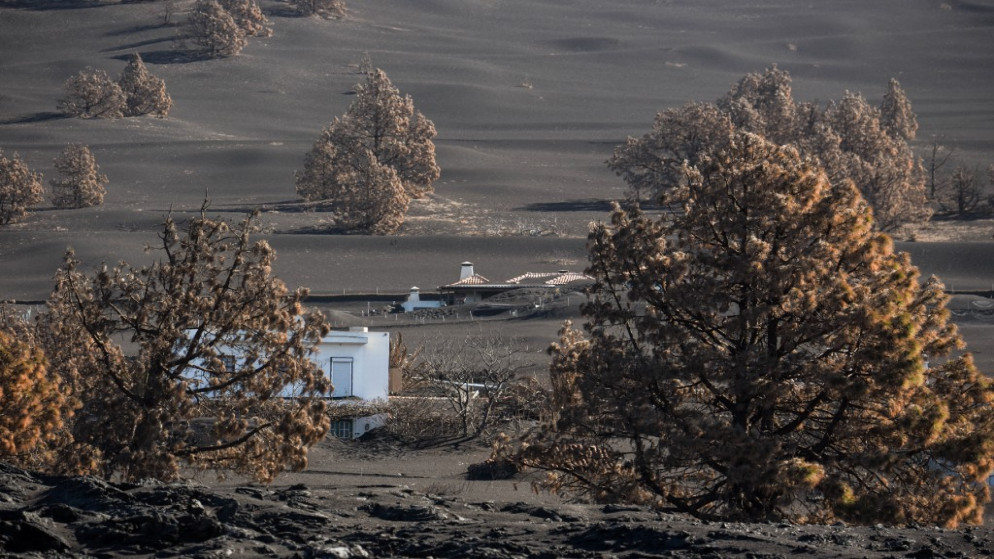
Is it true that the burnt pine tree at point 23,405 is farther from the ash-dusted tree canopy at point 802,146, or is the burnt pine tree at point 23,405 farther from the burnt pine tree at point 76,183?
the burnt pine tree at point 76,183

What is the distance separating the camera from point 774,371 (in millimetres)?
13852

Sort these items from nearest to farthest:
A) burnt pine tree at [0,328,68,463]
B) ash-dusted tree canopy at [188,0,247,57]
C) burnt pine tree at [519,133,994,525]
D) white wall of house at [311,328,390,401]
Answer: burnt pine tree at [519,133,994,525] < burnt pine tree at [0,328,68,463] < white wall of house at [311,328,390,401] < ash-dusted tree canopy at [188,0,247,57]

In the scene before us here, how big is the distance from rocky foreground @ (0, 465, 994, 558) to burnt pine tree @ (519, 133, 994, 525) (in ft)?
8.91

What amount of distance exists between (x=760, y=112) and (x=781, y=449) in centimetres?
5818

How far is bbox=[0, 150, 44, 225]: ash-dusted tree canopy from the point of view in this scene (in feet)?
191

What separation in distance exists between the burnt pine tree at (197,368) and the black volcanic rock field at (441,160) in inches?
60.3

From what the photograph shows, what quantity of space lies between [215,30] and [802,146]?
55.7 meters

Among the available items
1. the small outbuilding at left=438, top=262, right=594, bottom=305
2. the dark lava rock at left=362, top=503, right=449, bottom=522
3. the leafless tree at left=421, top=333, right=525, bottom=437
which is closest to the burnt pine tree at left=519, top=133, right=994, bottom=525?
the dark lava rock at left=362, top=503, right=449, bottom=522

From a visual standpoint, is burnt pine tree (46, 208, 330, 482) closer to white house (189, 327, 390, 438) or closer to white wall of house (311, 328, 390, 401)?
white house (189, 327, 390, 438)

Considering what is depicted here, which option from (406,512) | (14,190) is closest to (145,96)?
(14,190)

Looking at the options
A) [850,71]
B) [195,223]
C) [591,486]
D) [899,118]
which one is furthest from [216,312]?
[850,71]

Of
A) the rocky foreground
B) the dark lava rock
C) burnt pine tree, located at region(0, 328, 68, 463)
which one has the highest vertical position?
the rocky foreground

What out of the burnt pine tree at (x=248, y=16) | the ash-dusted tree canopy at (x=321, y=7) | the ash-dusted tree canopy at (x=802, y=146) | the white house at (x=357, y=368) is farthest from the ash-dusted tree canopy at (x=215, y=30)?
the white house at (x=357, y=368)

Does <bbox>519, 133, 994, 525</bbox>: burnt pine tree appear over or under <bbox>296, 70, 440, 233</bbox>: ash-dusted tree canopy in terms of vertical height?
over
